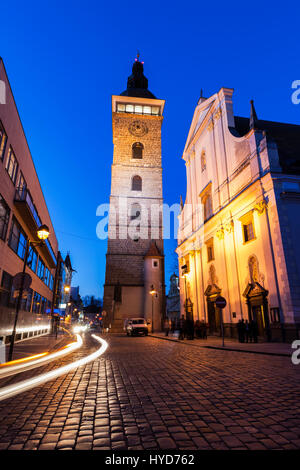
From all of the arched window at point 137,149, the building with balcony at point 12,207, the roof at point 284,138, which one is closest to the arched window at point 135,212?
the arched window at point 137,149

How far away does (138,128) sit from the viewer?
167 feet

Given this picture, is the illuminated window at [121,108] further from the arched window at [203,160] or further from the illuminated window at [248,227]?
the illuminated window at [248,227]

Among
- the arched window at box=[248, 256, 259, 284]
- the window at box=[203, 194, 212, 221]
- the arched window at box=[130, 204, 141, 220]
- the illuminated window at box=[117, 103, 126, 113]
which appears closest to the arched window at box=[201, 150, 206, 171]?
the window at box=[203, 194, 212, 221]

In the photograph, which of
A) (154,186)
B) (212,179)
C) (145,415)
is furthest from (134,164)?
(145,415)

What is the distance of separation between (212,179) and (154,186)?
2176cm

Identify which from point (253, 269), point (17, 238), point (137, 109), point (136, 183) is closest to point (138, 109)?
point (137, 109)

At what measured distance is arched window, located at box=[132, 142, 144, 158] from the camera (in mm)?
50000

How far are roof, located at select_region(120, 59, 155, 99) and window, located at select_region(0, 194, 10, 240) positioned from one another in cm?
4623

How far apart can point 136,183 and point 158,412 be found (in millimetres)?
45189

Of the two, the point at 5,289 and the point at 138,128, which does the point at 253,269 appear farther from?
→ the point at 138,128

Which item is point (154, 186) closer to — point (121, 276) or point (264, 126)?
point (121, 276)

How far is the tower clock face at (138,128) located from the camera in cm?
5053
